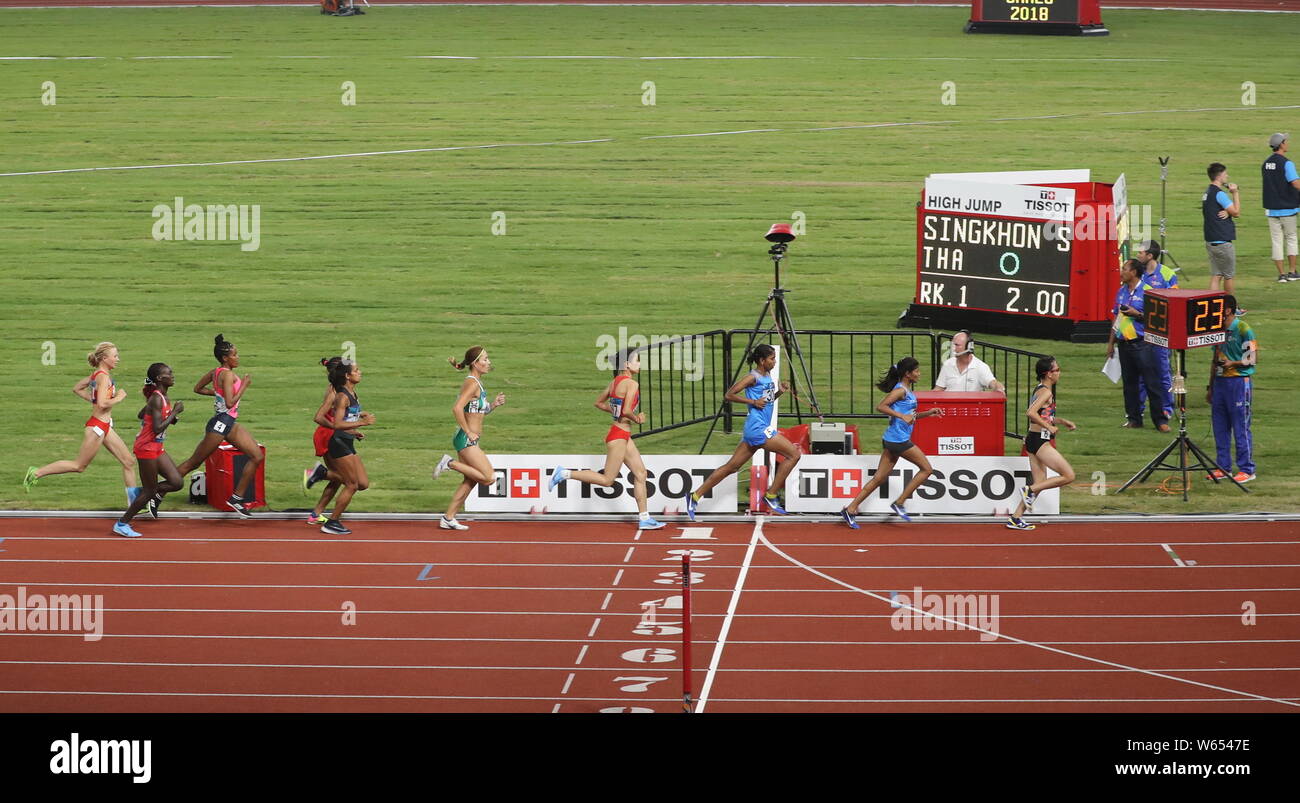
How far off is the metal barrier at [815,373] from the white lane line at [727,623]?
2639mm


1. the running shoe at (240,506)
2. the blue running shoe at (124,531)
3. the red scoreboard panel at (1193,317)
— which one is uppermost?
the red scoreboard panel at (1193,317)

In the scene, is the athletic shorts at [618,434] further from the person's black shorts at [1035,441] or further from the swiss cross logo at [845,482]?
the person's black shorts at [1035,441]

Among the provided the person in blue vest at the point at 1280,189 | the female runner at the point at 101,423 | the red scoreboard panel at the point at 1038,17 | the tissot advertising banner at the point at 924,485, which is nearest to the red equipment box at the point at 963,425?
the tissot advertising banner at the point at 924,485

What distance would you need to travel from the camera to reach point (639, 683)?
1241 cm

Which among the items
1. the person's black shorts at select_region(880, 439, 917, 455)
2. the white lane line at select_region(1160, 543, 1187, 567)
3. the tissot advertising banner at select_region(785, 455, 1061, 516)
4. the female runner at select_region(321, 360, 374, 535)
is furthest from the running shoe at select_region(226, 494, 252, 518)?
the white lane line at select_region(1160, 543, 1187, 567)

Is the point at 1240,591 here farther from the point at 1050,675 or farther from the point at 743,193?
the point at 743,193

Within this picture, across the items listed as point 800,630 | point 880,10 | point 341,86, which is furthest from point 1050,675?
point 880,10

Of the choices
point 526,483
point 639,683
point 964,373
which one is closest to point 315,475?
point 526,483

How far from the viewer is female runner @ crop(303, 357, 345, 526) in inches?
622

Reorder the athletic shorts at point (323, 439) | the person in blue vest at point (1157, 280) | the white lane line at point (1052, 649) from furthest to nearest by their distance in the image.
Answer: the person in blue vest at point (1157, 280) < the athletic shorts at point (323, 439) < the white lane line at point (1052, 649)

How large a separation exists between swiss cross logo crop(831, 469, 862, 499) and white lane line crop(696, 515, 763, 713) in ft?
2.54

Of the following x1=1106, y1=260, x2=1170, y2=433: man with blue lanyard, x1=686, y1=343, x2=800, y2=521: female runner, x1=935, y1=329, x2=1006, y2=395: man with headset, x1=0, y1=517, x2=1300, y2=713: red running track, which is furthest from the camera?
→ x1=1106, y1=260, x2=1170, y2=433: man with blue lanyard

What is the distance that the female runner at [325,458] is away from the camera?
1580cm

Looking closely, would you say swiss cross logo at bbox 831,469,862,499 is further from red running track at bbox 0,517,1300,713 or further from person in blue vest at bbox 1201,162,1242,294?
person in blue vest at bbox 1201,162,1242,294
